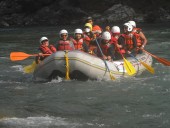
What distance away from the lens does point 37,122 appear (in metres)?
7.66

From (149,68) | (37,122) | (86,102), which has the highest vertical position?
(149,68)

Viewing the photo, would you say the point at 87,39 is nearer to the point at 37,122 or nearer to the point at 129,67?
the point at 129,67

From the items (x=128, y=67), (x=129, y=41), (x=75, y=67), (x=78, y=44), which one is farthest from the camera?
(x=129, y=41)

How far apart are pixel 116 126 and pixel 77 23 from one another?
2597cm

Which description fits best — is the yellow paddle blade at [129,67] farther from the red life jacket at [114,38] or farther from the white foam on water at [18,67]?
the white foam on water at [18,67]

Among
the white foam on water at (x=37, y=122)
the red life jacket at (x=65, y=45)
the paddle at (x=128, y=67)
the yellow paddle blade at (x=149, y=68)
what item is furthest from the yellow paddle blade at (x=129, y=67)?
the white foam on water at (x=37, y=122)

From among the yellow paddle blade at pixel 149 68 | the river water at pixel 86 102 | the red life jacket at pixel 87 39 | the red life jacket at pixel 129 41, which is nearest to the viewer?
the river water at pixel 86 102

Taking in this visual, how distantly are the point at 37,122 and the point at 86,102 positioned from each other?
1785 mm

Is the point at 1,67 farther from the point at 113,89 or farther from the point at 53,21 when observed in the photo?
the point at 53,21

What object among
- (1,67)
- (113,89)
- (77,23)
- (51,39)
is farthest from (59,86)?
(77,23)

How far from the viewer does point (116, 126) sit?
24.6 ft

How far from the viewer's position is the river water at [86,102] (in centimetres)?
770

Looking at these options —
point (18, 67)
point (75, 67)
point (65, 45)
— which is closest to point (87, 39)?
point (65, 45)

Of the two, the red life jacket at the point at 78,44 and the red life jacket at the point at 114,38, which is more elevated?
the red life jacket at the point at 114,38
